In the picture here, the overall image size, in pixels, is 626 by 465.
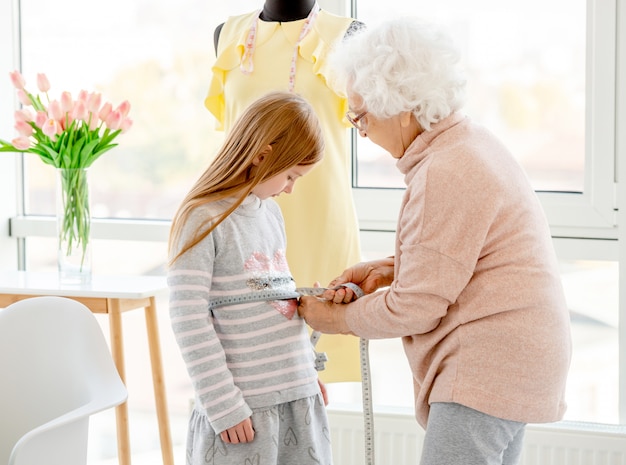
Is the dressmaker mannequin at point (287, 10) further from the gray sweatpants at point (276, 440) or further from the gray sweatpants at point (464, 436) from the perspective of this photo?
the gray sweatpants at point (464, 436)

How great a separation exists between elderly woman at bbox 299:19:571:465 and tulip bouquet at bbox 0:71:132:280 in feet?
4.17

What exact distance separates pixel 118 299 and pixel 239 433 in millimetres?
1035

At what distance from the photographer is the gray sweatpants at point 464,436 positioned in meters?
1.65

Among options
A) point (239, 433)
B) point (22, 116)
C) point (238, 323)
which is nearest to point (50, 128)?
point (22, 116)

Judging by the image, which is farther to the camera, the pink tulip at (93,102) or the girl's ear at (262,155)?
the pink tulip at (93,102)

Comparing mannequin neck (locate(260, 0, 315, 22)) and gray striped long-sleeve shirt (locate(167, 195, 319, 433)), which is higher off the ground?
mannequin neck (locate(260, 0, 315, 22))

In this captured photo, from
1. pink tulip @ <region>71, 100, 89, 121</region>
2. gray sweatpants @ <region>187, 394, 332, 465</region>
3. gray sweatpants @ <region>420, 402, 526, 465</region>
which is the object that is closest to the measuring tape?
gray sweatpants @ <region>187, 394, 332, 465</region>

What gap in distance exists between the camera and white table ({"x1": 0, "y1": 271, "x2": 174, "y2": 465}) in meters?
2.68

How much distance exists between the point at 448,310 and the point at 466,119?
38cm

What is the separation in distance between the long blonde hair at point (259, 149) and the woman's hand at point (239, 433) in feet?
1.27

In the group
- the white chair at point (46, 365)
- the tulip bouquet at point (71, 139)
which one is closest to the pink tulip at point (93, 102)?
the tulip bouquet at point (71, 139)

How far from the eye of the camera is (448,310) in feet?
5.53

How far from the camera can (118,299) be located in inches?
106

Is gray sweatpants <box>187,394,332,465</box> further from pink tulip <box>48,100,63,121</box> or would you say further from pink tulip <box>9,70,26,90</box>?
pink tulip <box>9,70,26,90</box>
